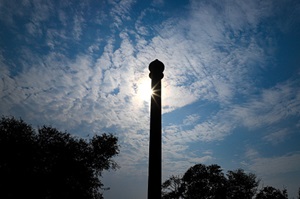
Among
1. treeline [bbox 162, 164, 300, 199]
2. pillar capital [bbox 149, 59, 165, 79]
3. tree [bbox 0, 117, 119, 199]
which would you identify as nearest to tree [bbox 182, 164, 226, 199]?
treeline [bbox 162, 164, 300, 199]

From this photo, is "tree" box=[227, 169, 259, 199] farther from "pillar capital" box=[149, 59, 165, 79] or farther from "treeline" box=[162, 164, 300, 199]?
"pillar capital" box=[149, 59, 165, 79]

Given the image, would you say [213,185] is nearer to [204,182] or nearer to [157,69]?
[204,182]

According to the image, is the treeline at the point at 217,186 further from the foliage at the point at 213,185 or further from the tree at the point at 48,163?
the tree at the point at 48,163

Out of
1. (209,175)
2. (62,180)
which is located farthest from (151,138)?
(209,175)

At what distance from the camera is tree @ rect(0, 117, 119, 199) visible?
23.5 m

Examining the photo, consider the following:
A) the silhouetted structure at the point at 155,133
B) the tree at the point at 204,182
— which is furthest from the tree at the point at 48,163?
the tree at the point at 204,182

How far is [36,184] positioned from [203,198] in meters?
43.1

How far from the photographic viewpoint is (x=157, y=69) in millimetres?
11008

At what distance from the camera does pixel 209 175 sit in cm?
5569

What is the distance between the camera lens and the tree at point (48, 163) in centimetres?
2353

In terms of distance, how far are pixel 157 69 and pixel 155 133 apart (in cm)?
338

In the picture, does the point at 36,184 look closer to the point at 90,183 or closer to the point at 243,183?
the point at 90,183

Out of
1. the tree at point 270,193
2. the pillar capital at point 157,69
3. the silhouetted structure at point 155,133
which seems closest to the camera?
the silhouetted structure at point 155,133

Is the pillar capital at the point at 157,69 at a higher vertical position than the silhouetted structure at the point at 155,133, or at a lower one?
higher
